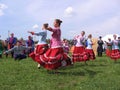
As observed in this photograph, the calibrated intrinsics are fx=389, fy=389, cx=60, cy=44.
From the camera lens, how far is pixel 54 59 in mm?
12820

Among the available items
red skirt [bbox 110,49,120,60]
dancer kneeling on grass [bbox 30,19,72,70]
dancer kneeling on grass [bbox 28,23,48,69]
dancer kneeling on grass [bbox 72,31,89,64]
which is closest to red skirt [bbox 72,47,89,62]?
dancer kneeling on grass [bbox 72,31,89,64]

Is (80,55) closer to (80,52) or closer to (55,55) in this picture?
(80,52)

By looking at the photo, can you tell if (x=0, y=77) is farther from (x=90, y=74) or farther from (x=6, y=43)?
(x=6, y=43)

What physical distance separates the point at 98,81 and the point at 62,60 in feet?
6.27

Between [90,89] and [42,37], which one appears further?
[42,37]

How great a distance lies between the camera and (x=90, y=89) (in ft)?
32.6

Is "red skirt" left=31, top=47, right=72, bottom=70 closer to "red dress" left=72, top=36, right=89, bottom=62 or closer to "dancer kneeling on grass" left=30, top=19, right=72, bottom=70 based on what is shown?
"dancer kneeling on grass" left=30, top=19, right=72, bottom=70

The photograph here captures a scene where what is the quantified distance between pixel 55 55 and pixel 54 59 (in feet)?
0.47

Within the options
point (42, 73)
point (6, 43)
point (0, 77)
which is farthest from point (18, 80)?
point (6, 43)

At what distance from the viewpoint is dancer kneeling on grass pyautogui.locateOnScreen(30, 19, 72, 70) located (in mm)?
12836

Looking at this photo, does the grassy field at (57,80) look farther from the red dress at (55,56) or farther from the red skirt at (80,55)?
the red skirt at (80,55)

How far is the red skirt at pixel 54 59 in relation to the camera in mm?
12828

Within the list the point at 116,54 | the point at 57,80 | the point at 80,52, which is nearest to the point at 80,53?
the point at 80,52

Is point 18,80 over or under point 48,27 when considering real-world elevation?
under
